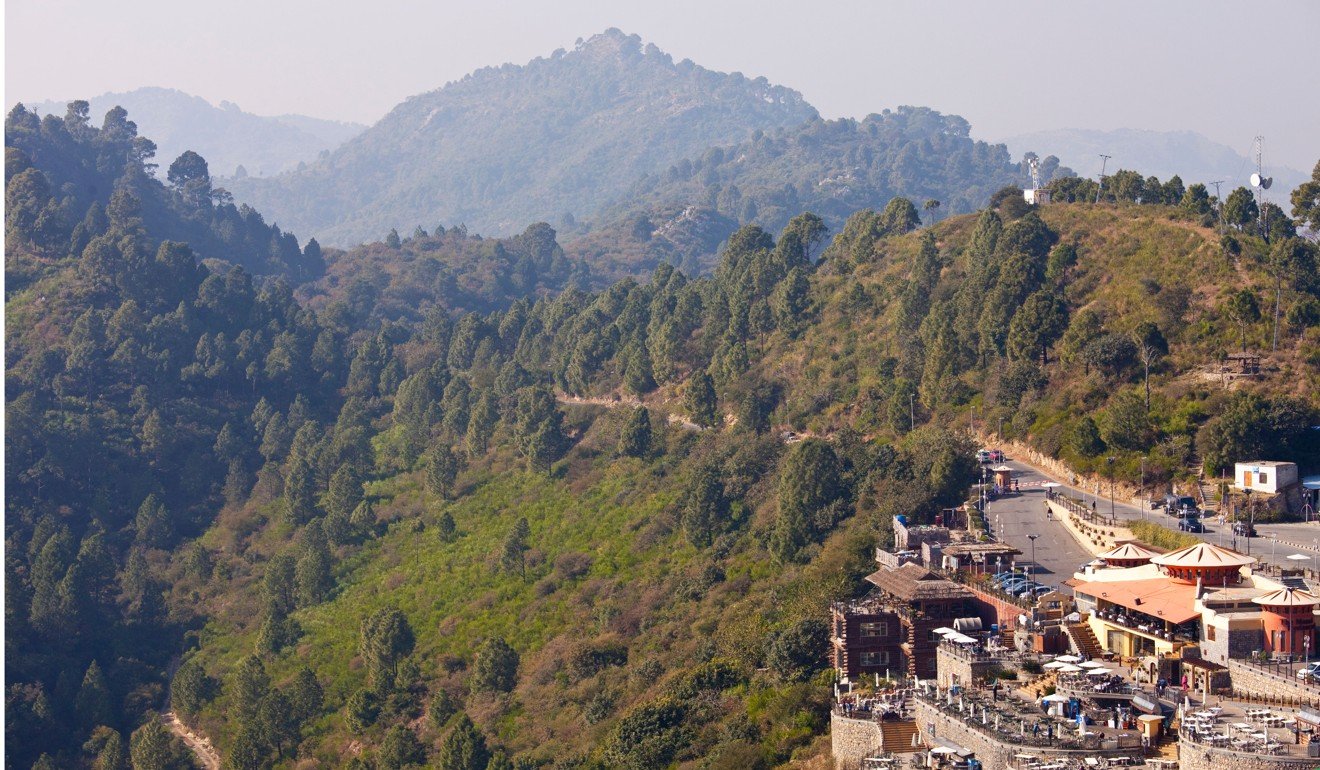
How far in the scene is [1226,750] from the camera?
2008cm

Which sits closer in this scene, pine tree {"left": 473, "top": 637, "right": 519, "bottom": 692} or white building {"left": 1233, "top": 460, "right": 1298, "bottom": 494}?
white building {"left": 1233, "top": 460, "right": 1298, "bottom": 494}

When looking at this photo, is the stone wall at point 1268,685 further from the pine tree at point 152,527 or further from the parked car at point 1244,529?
the pine tree at point 152,527

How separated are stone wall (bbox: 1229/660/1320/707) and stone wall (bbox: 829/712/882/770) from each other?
5405 mm

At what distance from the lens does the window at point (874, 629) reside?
3091 cm

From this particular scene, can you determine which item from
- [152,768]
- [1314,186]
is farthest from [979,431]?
[152,768]

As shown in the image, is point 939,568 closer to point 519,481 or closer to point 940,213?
point 519,481

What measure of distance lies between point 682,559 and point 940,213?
391 feet

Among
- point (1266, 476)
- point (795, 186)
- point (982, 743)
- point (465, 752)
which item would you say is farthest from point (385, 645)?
point (795, 186)

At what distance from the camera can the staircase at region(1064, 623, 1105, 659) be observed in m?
27.5

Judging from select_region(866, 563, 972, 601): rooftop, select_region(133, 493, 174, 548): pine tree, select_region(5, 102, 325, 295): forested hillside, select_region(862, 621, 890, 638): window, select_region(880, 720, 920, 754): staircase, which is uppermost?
select_region(5, 102, 325, 295): forested hillside

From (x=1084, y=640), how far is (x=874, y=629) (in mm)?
4420

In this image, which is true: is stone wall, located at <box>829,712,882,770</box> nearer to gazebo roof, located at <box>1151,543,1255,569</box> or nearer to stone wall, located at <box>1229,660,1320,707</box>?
stone wall, located at <box>1229,660,1320,707</box>

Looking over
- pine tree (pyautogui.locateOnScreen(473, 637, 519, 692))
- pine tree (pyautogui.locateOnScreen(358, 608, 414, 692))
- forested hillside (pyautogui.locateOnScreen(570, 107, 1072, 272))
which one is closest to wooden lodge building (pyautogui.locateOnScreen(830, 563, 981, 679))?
pine tree (pyautogui.locateOnScreen(473, 637, 519, 692))

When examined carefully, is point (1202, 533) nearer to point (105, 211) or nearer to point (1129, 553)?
point (1129, 553)
